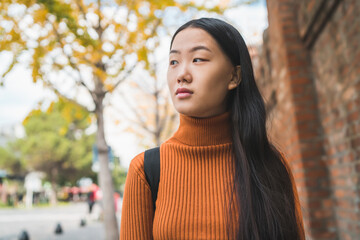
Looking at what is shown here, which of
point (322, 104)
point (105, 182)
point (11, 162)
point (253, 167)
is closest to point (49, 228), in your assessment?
point (105, 182)

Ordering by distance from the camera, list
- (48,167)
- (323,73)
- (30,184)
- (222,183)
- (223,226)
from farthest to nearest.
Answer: (48,167) < (30,184) < (323,73) < (222,183) < (223,226)

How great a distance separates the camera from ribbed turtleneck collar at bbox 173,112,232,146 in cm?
167

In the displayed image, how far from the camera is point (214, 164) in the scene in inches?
64.3

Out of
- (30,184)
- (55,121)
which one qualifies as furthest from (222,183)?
(55,121)

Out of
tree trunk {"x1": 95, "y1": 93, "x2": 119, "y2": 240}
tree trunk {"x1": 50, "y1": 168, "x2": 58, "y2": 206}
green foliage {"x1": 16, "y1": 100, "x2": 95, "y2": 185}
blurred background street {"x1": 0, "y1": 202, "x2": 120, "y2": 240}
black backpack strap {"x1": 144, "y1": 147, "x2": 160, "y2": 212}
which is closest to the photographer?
black backpack strap {"x1": 144, "y1": 147, "x2": 160, "y2": 212}

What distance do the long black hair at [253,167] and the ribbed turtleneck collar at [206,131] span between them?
0.15ft

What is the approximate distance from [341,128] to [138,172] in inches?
92.6

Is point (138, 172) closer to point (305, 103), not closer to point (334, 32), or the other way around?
point (334, 32)

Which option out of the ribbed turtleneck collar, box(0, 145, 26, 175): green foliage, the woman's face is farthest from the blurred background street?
box(0, 145, 26, 175): green foliage

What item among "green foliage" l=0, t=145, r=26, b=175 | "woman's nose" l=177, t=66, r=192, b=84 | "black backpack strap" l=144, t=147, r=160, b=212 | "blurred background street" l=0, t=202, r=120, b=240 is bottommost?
"blurred background street" l=0, t=202, r=120, b=240

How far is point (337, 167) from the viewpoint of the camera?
11.3 ft

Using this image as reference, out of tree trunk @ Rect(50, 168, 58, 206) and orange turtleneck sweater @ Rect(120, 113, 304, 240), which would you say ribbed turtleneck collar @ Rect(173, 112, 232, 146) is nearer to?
orange turtleneck sweater @ Rect(120, 113, 304, 240)

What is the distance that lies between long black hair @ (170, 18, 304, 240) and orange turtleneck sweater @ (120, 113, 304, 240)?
0.06 metres

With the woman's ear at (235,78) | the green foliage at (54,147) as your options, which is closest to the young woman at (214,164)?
the woman's ear at (235,78)
